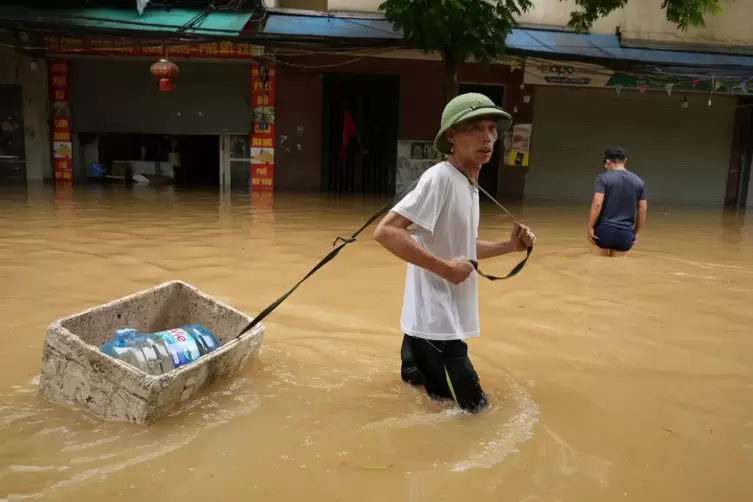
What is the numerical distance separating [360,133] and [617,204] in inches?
360

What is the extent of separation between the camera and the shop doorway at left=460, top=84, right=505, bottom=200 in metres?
14.6

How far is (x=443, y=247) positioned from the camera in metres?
2.75

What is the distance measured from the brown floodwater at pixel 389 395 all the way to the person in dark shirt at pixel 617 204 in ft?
1.19

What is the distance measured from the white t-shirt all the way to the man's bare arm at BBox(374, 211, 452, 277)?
118 mm

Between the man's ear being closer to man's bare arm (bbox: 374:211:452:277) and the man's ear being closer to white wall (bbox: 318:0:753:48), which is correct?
man's bare arm (bbox: 374:211:452:277)

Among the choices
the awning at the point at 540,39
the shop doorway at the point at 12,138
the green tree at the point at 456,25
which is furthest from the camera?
the shop doorway at the point at 12,138

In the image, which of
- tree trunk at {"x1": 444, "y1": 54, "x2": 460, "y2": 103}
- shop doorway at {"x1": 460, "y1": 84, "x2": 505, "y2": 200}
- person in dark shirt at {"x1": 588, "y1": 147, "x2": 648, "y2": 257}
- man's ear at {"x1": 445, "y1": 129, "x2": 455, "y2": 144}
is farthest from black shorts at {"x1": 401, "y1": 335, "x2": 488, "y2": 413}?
shop doorway at {"x1": 460, "y1": 84, "x2": 505, "y2": 200}

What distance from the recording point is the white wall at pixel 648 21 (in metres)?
13.0

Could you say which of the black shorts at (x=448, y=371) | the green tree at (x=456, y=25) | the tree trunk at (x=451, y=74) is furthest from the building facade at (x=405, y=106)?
the black shorts at (x=448, y=371)

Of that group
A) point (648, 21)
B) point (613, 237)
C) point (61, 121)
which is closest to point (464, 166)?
point (613, 237)

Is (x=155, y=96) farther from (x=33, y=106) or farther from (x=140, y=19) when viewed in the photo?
(x=33, y=106)

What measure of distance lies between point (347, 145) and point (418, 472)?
12819mm

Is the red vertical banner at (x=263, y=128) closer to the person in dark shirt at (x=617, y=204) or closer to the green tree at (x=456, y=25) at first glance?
the green tree at (x=456, y=25)

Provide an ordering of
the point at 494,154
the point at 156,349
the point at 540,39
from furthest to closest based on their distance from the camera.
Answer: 1. the point at 494,154
2. the point at 540,39
3. the point at 156,349
